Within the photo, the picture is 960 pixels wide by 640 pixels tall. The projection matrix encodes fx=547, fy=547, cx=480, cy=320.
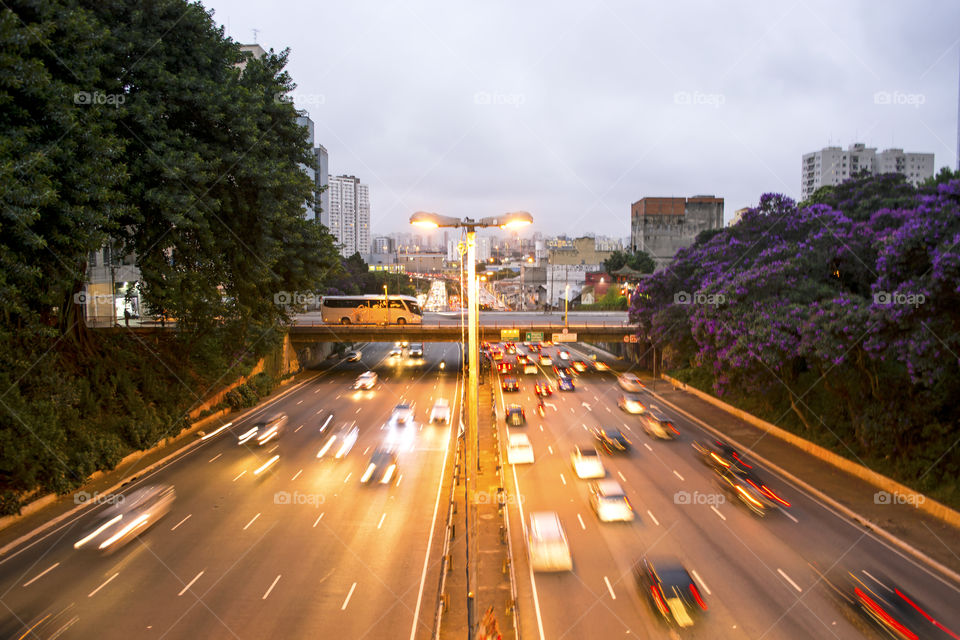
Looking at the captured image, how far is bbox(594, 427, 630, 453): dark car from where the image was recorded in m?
27.1

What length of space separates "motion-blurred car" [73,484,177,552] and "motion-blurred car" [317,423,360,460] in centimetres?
756

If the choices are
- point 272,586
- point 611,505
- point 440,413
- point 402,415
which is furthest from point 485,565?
point 402,415

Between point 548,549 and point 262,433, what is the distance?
63.0ft

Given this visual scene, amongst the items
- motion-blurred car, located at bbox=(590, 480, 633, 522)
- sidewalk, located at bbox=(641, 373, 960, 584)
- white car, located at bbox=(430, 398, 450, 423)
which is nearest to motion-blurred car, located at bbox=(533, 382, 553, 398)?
white car, located at bbox=(430, 398, 450, 423)

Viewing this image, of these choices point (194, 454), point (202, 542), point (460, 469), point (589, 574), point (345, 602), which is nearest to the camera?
point (345, 602)

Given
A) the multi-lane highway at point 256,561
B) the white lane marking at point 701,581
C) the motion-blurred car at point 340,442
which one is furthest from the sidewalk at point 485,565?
the motion-blurred car at point 340,442

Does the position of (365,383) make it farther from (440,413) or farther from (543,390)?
(543,390)

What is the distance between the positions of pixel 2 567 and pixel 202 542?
A: 511 cm

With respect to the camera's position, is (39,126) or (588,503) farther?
(588,503)

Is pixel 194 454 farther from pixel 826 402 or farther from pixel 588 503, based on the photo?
pixel 826 402

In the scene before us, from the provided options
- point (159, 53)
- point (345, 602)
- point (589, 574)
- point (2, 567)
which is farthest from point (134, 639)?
point (159, 53)

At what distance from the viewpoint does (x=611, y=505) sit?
1894 centimetres

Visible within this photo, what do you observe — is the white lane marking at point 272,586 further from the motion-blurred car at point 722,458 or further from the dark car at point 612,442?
the motion-blurred car at point 722,458

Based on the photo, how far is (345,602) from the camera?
13.8 metres
